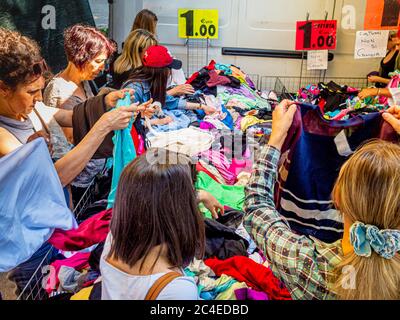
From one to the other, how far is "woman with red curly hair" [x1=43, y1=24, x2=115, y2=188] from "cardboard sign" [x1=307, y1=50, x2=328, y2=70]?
2.58m

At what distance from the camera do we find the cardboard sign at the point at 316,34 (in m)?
3.81

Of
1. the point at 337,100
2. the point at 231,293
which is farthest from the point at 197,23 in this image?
the point at 231,293

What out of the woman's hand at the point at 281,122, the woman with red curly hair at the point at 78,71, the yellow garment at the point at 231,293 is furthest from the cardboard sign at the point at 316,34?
the yellow garment at the point at 231,293

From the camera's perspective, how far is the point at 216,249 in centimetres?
159

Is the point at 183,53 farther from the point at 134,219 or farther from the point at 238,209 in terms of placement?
the point at 134,219

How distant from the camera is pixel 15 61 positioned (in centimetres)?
136

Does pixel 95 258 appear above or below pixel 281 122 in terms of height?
below

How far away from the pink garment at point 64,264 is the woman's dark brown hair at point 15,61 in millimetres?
677

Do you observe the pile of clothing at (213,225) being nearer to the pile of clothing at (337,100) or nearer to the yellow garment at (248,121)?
the yellow garment at (248,121)

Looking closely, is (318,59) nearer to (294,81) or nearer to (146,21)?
(294,81)

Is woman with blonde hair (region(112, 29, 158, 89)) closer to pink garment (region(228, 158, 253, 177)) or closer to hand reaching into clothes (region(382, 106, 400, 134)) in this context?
pink garment (region(228, 158, 253, 177))

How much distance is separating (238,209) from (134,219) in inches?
39.3

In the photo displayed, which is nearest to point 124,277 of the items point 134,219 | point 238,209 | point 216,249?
point 134,219

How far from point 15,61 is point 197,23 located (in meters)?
3.20
